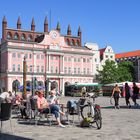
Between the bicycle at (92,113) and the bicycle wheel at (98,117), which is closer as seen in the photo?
the bicycle wheel at (98,117)

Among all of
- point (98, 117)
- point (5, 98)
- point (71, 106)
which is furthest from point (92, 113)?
point (5, 98)

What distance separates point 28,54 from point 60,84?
11299 millimetres

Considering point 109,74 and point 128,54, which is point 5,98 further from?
→ point 128,54

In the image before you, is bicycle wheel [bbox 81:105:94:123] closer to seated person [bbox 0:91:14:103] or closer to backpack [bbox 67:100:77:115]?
backpack [bbox 67:100:77:115]

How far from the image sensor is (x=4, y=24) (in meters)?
92.9

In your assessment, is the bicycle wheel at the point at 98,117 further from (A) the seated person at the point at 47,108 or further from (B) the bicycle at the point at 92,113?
(A) the seated person at the point at 47,108

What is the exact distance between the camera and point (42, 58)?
90.4 m

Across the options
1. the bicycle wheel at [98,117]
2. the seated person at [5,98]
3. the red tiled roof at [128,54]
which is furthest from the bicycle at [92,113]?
the red tiled roof at [128,54]

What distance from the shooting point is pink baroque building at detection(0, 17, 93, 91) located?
85.6 m

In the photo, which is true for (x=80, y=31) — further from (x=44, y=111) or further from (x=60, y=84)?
(x=44, y=111)

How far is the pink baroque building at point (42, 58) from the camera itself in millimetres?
85625

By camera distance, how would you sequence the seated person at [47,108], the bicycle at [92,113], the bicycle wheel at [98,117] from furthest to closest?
the seated person at [47,108], the bicycle at [92,113], the bicycle wheel at [98,117]

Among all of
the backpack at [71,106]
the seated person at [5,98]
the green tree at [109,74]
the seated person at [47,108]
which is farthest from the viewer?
the green tree at [109,74]

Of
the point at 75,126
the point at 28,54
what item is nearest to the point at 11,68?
the point at 28,54
